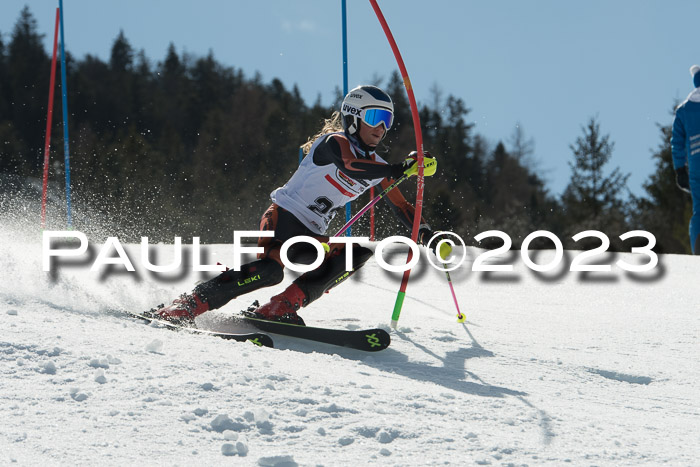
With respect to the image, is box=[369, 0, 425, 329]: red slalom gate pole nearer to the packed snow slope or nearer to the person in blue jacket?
the packed snow slope

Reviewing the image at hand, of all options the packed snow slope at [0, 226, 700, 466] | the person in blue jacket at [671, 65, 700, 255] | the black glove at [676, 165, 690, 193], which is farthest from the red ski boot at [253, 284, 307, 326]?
the black glove at [676, 165, 690, 193]

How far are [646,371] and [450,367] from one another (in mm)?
1066

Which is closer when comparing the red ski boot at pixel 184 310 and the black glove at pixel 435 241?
the red ski boot at pixel 184 310

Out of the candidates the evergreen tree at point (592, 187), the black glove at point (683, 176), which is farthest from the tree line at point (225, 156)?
the black glove at point (683, 176)

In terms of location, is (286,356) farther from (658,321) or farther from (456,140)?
(456,140)

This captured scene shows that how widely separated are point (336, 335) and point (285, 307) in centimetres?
43

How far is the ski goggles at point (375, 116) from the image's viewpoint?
407cm

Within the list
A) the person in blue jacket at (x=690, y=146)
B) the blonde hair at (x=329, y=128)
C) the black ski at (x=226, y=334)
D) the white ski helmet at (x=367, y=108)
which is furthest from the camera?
the person in blue jacket at (x=690, y=146)

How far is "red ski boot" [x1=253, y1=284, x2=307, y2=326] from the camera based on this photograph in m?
3.89

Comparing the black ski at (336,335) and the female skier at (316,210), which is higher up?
the female skier at (316,210)

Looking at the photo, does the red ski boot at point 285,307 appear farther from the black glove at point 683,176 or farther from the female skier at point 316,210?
the black glove at point 683,176

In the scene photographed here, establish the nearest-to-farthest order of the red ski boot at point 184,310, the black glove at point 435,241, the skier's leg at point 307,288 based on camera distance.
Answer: the red ski boot at point 184,310, the skier's leg at point 307,288, the black glove at point 435,241

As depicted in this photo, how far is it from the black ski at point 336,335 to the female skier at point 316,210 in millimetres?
71

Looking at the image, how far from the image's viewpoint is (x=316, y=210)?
4.16m
